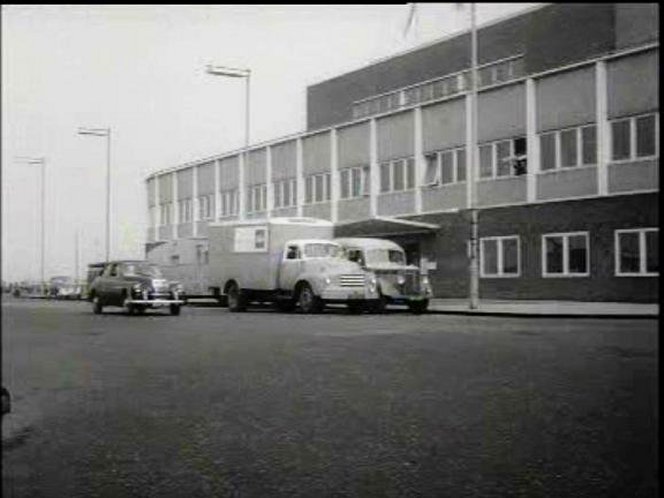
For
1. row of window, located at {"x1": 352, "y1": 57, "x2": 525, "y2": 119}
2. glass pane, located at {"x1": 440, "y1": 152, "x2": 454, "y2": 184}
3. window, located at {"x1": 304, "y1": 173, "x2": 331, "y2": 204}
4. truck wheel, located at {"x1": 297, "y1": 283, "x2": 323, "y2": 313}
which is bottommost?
truck wheel, located at {"x1": 297, "y1": 283, "x2": 323, "y2": 313}

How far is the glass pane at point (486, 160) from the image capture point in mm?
8504

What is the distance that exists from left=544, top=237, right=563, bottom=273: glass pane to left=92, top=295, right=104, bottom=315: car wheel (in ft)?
41.6

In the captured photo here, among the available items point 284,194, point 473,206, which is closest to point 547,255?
point 473,206

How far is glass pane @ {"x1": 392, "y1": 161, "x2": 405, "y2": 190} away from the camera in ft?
37.3

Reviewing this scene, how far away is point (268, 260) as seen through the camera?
4.37 m

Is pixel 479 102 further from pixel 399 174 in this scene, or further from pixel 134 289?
pixel 399 174

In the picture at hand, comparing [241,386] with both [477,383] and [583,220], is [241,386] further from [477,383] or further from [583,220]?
[583,220]

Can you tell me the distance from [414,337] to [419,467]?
5.95m

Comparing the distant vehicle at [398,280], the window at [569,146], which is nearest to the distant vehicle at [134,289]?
the window at [569,146]

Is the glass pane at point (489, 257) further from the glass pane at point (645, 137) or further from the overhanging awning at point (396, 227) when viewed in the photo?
the glass pane at point (645, 137)

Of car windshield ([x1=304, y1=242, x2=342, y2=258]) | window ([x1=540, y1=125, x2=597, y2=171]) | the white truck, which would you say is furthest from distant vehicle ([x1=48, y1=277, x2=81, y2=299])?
window ([x1=540, y1=125, x2=597, y2=171])

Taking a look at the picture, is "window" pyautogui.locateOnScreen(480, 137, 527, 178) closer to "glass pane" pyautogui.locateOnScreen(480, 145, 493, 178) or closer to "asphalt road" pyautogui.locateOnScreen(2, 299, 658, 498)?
"glass pane" pyautogui.locateOnScreen(480, 145, 493, 178)

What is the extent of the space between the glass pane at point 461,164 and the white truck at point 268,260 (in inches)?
279

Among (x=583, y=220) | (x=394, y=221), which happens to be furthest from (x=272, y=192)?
(x=583, y=220)
